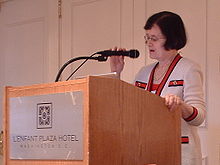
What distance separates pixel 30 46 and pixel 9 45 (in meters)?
0.33

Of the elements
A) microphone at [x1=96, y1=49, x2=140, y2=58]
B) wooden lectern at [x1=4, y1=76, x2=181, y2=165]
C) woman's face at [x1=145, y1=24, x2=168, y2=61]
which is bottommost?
wooden lectern at [x1=4, y1=76, x2=181, y2=165]

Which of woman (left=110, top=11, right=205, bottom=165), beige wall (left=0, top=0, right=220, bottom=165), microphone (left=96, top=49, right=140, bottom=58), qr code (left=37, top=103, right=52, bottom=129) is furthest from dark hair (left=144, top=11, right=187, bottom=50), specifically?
beige wall (left=0, top=0, right=220, bottom=165)

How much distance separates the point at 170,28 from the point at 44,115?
80 centimetres

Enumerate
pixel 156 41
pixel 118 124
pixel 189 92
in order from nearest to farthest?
pixel 118 124 < pixel 189 92 < pixel 156 41

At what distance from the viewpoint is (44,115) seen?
127 centimetres

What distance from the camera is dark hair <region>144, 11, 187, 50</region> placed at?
186cm

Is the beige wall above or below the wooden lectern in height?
above

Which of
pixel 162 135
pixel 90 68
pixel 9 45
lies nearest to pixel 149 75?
pixel 162 135

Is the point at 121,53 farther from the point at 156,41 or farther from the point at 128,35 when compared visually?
the point at 128,35

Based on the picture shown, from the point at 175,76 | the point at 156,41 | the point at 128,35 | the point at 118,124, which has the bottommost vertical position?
the point at 118,124

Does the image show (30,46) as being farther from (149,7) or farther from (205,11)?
(205,11)

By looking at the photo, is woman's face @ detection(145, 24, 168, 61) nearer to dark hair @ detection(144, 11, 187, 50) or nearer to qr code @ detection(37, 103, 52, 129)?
dark hair @ detection(144, 11, 187, 50)

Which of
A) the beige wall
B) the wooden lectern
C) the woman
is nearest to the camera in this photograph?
the wooden lectern

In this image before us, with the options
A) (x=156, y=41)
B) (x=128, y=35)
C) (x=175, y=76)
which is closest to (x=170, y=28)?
(x=156, y=41)
